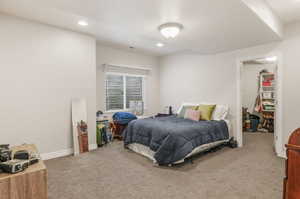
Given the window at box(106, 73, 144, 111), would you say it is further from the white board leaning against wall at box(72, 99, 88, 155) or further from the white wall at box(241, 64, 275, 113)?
the white wall at box(241, 64, 275, 113)

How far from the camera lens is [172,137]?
273cm

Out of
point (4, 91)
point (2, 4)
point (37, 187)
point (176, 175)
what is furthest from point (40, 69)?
point (176, 175)

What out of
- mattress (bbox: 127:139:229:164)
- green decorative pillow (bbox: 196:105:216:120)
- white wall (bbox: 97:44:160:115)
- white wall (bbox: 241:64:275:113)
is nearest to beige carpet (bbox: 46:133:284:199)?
mattress (bbox: 127:139:229:164)

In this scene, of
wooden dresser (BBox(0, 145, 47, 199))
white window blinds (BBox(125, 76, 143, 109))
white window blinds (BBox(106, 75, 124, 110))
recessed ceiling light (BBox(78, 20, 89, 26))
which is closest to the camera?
wooden dresser (BBox(0, 145, 47, 199))

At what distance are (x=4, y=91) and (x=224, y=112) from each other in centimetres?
415

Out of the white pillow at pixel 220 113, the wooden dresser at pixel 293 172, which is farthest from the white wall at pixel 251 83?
the wooden dresser at pixel 293 172

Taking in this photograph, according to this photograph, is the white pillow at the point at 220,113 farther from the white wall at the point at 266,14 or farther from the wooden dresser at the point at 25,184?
the wooden dresser at the point at 25,184

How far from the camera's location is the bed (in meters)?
2.72

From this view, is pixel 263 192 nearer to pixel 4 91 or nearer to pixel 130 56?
pixel 4 91

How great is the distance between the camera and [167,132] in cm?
282

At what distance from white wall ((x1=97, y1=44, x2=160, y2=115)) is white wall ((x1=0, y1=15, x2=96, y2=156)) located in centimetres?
75

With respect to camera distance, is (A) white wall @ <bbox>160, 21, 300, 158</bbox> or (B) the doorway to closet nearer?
(A) white wall @ <bbox>160, 21, 300, 158</bbox>

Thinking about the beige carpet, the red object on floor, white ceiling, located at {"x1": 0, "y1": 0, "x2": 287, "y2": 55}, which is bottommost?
the beige carpet

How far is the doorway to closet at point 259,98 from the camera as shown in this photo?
5.45 meters
